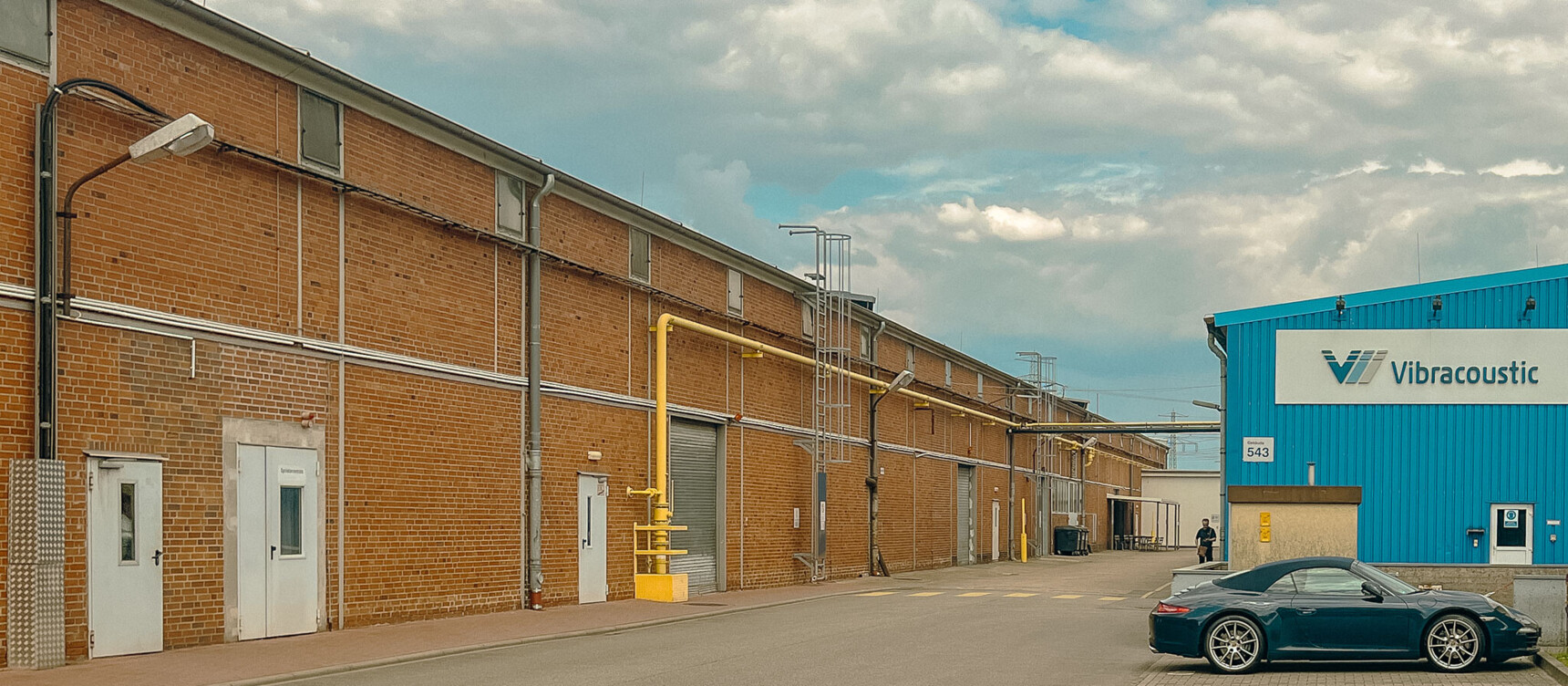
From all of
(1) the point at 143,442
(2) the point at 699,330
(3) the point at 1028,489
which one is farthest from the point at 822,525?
(3) the point at 1028,489

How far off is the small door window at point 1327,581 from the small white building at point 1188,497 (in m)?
66.9

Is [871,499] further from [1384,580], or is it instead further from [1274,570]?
[1384,580]

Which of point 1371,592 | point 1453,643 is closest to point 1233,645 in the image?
point 1371,592

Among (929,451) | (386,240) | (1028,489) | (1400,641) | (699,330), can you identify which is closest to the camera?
(1400,641)

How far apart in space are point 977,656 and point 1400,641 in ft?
14.0

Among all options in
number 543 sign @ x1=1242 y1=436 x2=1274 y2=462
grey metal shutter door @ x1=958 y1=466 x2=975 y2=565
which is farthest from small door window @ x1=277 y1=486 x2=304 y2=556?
grey metal shutter door @ x1=958 y1=466 x2=975 y2=565

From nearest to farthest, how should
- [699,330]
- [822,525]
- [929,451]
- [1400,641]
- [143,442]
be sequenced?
1. [1400,641]
2. [143,442]
3. [699,330]
4. [822,525]
5. [929,451]

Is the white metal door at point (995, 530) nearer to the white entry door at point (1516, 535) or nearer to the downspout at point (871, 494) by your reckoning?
the downspout at point (871, 494)

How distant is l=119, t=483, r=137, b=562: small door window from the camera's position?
49.8 ft

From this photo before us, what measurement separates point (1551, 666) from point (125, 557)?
14.0 m

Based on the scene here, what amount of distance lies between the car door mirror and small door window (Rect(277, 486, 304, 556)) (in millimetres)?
11855

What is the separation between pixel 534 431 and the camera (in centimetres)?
2317

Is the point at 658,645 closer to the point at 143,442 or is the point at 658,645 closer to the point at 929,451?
the point at 143,442

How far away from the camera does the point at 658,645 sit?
17781 mm
